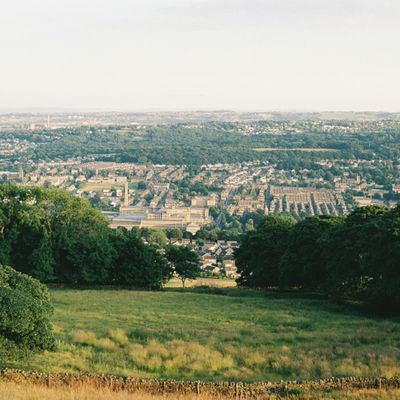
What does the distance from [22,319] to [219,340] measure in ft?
20.5

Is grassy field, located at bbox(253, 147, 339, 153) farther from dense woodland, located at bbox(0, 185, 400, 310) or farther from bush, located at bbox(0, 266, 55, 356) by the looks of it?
bush, located at bbox(0, 266, 55, 356)

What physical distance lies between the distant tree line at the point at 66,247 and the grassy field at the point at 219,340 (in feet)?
22.8

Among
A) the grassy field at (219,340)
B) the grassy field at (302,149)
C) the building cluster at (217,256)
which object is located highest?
the grassy field at (302,149)

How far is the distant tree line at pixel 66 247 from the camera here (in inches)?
1384

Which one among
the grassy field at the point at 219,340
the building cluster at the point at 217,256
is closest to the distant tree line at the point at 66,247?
the grassy field at the point at 219,340

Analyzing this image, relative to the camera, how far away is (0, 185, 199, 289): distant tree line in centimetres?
3516

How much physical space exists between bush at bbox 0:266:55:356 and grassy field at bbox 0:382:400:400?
7.70 feet

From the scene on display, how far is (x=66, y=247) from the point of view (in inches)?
1400

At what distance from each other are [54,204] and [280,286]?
14.0 meters

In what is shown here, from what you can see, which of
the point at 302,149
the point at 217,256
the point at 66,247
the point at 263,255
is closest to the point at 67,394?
the point at 66,247

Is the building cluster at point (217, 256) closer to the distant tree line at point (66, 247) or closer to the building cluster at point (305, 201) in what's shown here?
the distant tree line at point (66, 247)

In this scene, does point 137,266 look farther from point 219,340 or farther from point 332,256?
point 219,340

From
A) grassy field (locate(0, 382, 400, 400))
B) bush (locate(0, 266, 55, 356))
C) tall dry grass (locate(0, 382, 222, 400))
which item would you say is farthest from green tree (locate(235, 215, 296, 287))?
tall dry grass (locate(0, 382, 222, 400))

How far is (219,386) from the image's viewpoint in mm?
12648
